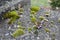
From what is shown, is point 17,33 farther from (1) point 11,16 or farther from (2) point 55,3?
(2) point 55,3

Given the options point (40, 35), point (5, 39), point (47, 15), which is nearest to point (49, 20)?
point (47, 15)

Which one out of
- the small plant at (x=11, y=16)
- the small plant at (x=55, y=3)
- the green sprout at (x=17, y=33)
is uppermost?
the small plant at (x=11, y=16)

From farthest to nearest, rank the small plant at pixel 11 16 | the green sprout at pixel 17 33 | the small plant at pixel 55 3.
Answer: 1. the small plant at pixel 55 3
2. the small plant at pixel 11 16
3. the green sprout at pixel 17 33

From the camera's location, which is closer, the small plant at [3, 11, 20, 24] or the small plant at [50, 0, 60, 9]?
the small plant at [3, 11, 20, 24]

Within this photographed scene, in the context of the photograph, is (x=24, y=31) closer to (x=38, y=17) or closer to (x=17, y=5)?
(x=38, y=17)

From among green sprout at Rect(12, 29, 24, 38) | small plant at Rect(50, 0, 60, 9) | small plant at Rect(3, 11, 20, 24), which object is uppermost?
small plant at Rect(3, 11, 20, 24)

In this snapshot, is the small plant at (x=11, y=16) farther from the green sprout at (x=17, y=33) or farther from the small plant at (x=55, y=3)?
the small plant at (x=55, y=3)

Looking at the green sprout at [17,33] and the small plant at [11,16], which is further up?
the small plant at [11,16]

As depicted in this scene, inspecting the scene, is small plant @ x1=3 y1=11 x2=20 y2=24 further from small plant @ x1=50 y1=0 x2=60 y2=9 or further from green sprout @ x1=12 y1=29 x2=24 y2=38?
small plant @ x1=50 y1=0 x2=60 y2=9

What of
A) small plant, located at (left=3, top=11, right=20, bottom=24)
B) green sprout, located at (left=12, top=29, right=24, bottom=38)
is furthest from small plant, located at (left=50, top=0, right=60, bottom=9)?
green sprout, located at (left=12, top=29, right=24, bottom=38)

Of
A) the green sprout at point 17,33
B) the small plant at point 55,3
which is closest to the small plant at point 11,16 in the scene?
the green sprout at point 17,33

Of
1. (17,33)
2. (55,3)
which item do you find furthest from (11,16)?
(55,3)
